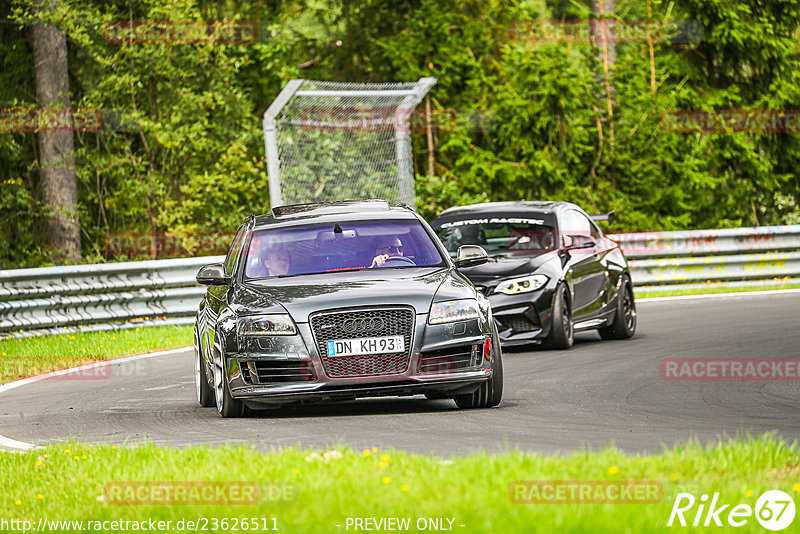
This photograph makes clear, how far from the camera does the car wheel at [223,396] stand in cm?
1017

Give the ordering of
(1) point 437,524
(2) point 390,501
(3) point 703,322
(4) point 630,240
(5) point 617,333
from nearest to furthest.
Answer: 1. (1) point 437,524
2. (2) point 390,501
3. (5) point 617,333
4. (3) point 703,322
5. (4) point 630,240

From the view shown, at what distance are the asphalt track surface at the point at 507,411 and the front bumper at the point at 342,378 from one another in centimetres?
20

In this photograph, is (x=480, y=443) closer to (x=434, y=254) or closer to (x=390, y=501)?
(x=390, y=501)

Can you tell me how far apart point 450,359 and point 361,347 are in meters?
0.63

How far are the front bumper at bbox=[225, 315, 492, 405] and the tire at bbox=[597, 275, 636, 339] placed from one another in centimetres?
640

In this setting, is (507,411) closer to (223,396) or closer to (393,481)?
(223,396)

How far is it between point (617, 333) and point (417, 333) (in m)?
6.81

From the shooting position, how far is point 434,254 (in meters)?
11.1

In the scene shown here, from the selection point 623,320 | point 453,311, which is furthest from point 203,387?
point 623,320

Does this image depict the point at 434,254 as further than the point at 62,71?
No

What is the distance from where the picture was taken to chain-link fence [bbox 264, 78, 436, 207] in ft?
74.9

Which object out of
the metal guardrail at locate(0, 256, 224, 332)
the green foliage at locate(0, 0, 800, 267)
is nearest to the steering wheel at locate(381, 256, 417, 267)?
the metal guardrail at locate(0, 256, 224, 332)

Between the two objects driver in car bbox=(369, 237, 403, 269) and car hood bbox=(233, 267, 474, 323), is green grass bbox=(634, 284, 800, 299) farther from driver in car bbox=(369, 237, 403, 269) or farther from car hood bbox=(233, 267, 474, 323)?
car hood bbox=(233, 267, 474, 323)

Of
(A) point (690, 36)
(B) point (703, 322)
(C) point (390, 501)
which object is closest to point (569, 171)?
(A) point (690, 36)
